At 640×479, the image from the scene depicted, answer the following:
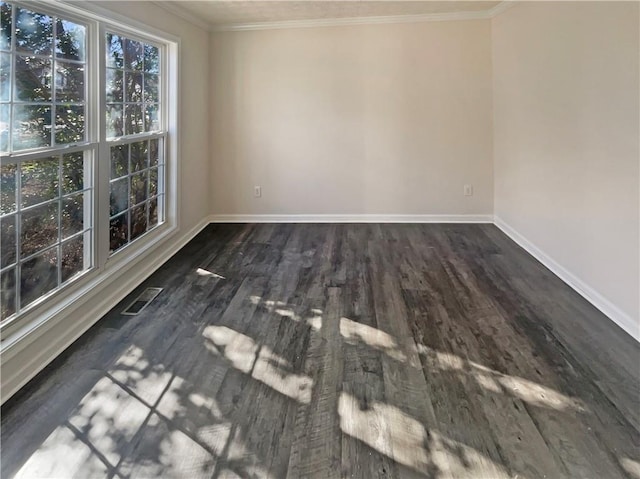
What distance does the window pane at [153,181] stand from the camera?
3767 mm

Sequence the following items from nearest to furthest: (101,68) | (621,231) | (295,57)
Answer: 1. (621,231)
2. (101,68)
3. (295,57)

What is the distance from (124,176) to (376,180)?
9.51ft

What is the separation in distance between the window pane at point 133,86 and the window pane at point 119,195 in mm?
668

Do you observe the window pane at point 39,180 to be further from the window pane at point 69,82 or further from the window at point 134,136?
the window at point 134,136

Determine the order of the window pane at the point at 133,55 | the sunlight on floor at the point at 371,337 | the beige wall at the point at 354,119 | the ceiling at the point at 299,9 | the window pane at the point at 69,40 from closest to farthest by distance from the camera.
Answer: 1. the sunlight on floor at the point at 371,337
2. the window pane at the point at 69,40
3. the window pane at the point at 133,55
4. the ceiling at the point at 299,9
5. the beige wall at the point at 354,119

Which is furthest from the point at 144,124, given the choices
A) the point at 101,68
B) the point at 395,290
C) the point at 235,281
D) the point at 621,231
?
the point at 621,231

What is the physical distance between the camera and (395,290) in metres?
3.14

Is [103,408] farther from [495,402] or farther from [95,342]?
[495,402]

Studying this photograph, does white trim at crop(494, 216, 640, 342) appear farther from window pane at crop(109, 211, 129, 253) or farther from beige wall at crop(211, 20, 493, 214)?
window pane at crop(109, 211, 129, 253)

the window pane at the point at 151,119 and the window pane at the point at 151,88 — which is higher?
the window pane at the point at 151,88

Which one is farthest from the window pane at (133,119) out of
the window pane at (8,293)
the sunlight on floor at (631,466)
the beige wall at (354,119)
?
the sunlight on floor at (631,466)

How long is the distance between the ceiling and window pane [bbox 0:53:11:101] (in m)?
2.11

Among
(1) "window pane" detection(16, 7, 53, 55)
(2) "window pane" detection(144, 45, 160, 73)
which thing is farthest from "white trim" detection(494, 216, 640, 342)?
(2) "window pane" detection(144, 45, 160, 73)

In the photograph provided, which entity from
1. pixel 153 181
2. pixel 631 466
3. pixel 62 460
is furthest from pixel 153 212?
pixel 631 466
